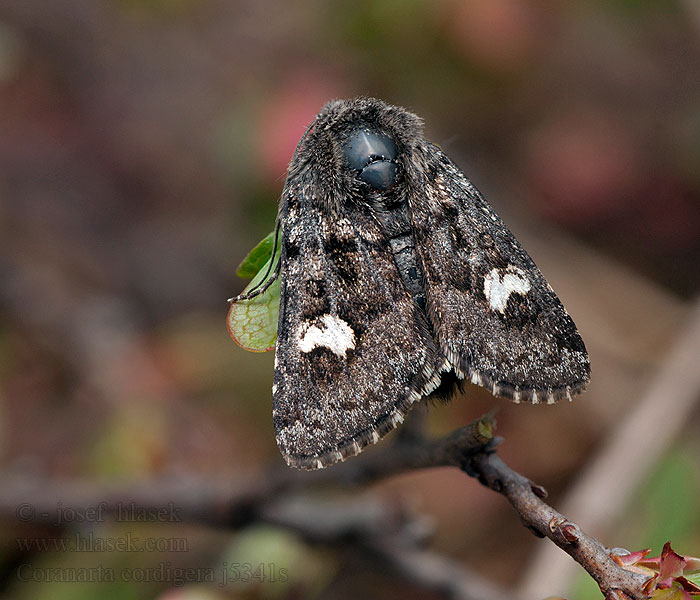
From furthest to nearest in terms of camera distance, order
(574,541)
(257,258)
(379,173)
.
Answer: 1. (379,173)
2. (257,258)
3. (574,541)

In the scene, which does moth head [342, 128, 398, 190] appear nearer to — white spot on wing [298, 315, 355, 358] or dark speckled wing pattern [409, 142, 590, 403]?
dark speckled wing pattern [409, 142, 590, 403]

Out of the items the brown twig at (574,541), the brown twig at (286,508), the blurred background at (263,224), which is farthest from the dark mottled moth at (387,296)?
the blurred background at (263,224)

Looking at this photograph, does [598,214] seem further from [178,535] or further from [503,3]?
[178,535]

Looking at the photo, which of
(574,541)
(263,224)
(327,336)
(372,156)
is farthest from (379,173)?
(263,224)

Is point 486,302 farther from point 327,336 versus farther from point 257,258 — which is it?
point 257,258

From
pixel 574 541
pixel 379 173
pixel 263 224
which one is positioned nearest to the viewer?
pixel 574 541

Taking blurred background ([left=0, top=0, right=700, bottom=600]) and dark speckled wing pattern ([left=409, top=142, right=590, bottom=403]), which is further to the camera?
blurred background ([left=0, top=0, right=700, bottom=600])

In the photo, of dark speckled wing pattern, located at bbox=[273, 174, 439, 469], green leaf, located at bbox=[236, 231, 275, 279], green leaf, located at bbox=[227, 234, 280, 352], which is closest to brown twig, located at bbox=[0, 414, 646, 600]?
dark speckled wing pattern, located at bbox=[273, 174, 439, 469]

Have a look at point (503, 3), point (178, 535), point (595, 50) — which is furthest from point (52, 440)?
point (595, 50)
